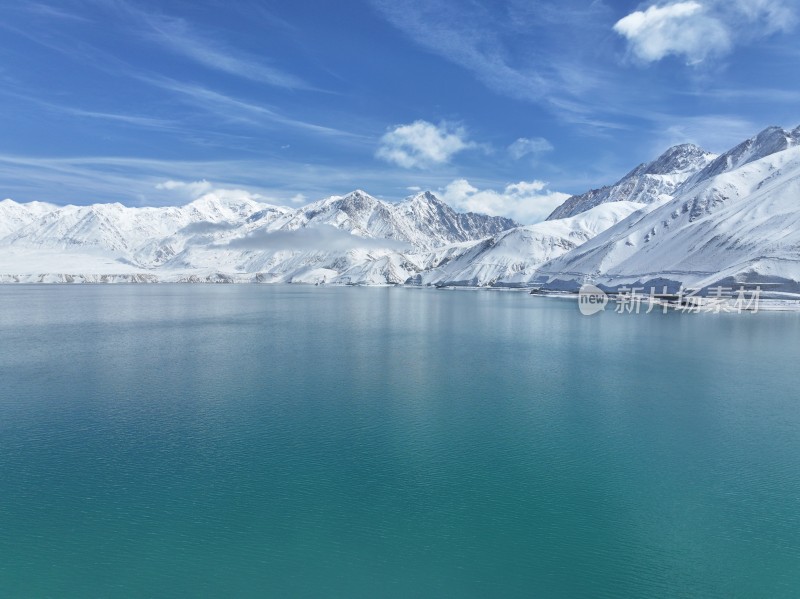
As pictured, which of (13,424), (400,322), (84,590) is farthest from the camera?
(400,322)

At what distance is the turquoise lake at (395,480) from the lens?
20.3 m

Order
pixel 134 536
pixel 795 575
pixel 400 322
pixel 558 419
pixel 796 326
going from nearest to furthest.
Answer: pixel 795 575
pixel 134 536
pixel 558 419
pixel 796 326
pixel 400 322

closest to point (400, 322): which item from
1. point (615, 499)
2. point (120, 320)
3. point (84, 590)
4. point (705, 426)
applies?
point (120, 320)

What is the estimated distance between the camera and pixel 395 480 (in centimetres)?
2806

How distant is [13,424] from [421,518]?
101 ft

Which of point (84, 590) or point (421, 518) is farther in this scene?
point (421, 518)

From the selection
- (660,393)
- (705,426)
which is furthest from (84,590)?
(660,393)

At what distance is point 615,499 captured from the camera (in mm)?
26281

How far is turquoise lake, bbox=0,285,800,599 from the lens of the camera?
66.7 ft

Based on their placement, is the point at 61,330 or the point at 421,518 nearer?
the point at 421,518

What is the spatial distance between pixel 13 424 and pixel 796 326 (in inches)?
4981

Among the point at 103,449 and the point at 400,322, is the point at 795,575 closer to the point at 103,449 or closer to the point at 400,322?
the point at 103,449

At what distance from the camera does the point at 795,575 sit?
67.0 feet

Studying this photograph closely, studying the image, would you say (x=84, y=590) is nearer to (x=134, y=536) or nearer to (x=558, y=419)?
(x=134, y=536)
